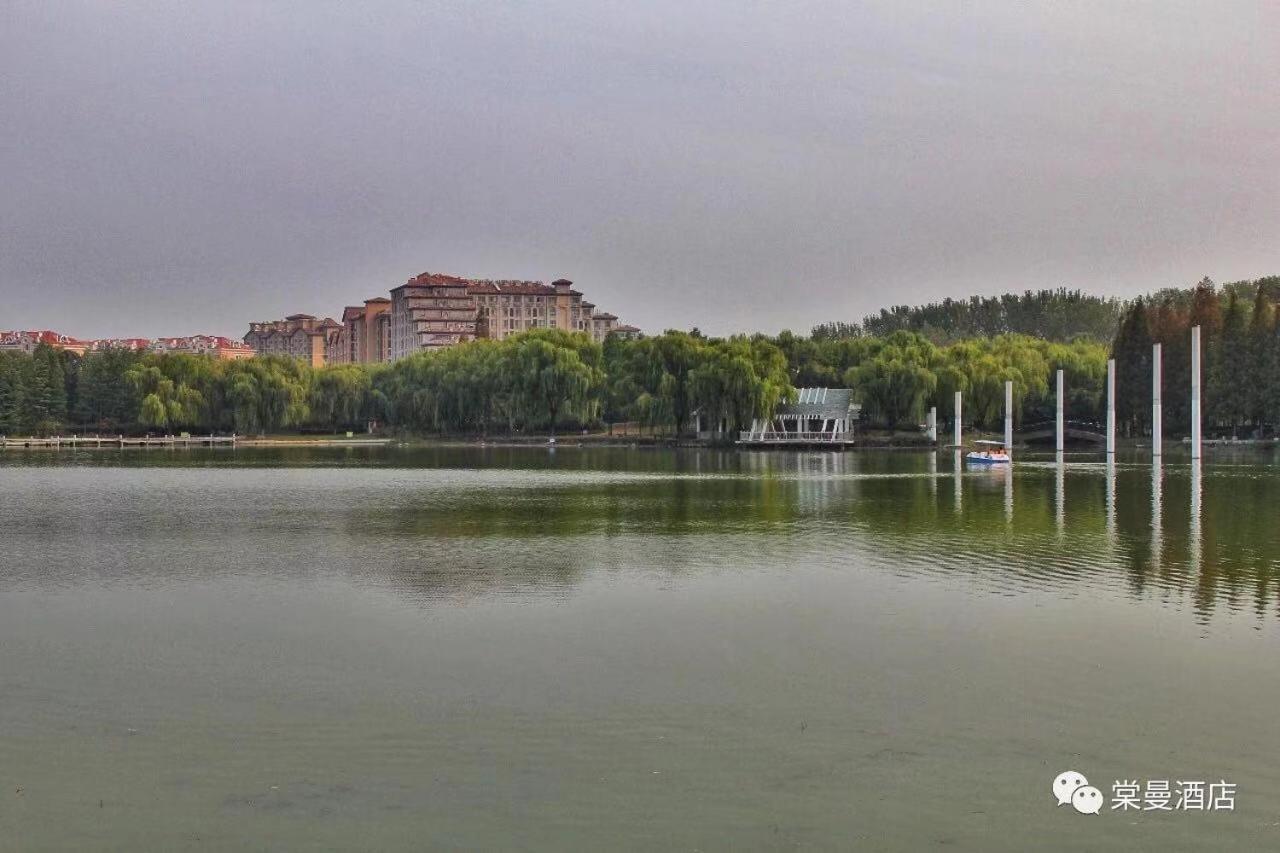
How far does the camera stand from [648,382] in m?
73.2

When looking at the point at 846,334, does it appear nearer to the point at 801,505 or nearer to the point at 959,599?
the point at 801,505

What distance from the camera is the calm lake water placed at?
7.42 m

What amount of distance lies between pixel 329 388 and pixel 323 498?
191ft

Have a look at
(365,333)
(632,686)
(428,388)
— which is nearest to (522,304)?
(365,333)

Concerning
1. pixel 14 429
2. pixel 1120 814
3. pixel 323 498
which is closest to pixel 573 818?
pixel 1120 814

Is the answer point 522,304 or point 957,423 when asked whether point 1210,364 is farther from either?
point 522,304

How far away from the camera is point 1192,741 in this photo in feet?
29.2

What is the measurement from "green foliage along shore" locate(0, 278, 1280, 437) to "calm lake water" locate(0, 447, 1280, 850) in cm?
4914

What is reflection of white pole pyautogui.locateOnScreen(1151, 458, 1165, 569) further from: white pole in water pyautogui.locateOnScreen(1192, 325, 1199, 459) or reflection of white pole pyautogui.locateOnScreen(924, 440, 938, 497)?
Answer: white pole in water pyautogui.locateOnScreen(1192, 325, 1199, 459)

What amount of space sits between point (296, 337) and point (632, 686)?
603 feet

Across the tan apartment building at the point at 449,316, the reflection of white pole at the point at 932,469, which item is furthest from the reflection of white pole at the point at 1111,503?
the tan apartment building at the point at 449,316

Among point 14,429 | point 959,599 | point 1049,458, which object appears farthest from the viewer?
point 14,429

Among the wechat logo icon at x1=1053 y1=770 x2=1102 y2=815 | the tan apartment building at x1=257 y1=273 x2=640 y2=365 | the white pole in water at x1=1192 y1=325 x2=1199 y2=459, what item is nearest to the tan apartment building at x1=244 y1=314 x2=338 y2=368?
the tan apartment building at x1=257 y1=273 x2=640 y2=365

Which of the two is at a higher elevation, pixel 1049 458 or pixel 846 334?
pixel 846 334
